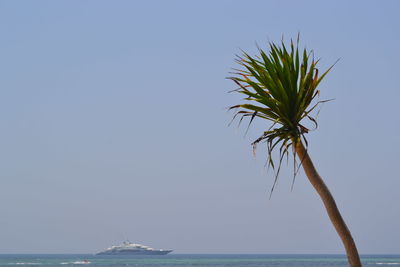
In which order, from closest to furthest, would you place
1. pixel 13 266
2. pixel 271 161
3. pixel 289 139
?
pixel 271 161
pixel 289 139
pixel 13 266

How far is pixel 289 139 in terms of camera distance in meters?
12.2

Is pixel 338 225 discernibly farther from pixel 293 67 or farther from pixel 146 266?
pixel 146 266

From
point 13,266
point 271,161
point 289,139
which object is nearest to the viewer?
point 271,161

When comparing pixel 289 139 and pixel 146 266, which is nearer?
pixel 289 139

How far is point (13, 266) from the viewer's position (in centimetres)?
11206

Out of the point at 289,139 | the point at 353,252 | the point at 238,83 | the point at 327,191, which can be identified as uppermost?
the point at 238,83

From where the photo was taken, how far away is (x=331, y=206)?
38.2 ft

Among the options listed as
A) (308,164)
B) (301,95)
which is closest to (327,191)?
(308,164)

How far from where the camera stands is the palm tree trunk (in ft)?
37.5

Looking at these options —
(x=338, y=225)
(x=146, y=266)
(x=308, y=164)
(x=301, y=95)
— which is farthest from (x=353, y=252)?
(x=146, y=266)

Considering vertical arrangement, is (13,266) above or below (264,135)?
above

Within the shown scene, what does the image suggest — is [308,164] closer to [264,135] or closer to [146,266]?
[264,135]

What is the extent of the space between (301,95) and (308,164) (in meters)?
0.98

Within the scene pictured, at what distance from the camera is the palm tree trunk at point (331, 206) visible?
1144cm
